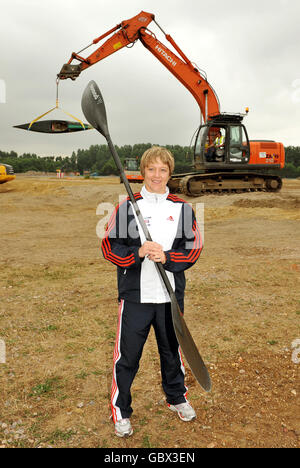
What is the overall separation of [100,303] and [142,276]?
2654 millimetres

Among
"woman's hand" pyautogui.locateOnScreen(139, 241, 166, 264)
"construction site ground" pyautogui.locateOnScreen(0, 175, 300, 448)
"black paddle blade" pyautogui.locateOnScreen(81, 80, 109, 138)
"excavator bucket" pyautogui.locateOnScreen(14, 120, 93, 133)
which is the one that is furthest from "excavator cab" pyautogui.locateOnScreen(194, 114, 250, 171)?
"woman's hand" pyautogui.locateOnScreen(139, 241, 166, 264)

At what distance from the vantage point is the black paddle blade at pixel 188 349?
223 cm

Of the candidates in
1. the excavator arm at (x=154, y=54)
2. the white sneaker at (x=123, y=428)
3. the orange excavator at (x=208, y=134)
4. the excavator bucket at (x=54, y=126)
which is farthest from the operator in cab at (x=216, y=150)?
the white sneaker at (x=123, y=428)

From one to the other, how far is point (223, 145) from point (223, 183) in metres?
1.65

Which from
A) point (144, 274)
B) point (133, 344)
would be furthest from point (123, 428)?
point (144, 274)

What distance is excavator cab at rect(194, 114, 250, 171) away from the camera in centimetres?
1444

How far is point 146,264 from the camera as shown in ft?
7.58

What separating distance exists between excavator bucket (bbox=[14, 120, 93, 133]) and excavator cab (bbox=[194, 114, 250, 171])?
22.2 feet

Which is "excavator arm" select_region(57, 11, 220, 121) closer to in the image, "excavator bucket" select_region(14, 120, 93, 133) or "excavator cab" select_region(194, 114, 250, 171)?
"excavator cab" select_region(194, 114, 250, 171)

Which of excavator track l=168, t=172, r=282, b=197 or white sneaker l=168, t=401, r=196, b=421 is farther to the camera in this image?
excavator track l=168, t=172, r=282, b=197

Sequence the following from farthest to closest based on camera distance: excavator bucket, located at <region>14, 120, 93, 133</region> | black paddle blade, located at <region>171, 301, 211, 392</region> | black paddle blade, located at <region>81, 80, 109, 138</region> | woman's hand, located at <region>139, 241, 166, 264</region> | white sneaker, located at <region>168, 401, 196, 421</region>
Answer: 1. excavator bucket, located at <region>14, 120, 93, 133</region>
2. white sneaker, located at <region>168, 401, 196, 421</region>
3. black paddle blade, located at <region>81, 80, 109, 138</region>
4. black paddle blade, located at <region>171, 301, 211, 392</region>
5. woman's hand, located at <region>139, 241, 166, 264</region>

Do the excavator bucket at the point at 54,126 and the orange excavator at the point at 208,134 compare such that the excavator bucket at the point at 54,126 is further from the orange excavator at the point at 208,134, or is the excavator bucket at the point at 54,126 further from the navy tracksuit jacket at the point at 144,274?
the navy tracksuit jacket at the point at 144,274

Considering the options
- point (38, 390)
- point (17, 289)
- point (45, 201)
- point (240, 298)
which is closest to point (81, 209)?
point (45, 201)

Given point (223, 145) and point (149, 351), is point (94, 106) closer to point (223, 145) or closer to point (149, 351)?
point (149, 351)
